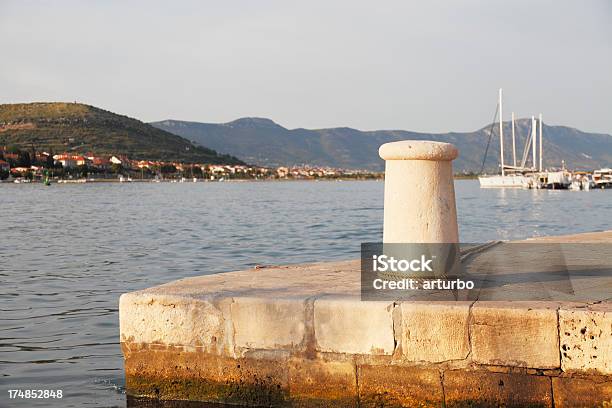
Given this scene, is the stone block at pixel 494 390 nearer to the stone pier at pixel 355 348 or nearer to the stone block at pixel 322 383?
the stone pier at pixel 355 348

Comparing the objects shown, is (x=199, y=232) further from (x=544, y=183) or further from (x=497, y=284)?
(x=544, y=183)

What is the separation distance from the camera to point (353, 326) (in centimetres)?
623

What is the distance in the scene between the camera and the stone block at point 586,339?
5.61 meters

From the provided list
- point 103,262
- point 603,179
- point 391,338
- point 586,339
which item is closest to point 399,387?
point 391,338

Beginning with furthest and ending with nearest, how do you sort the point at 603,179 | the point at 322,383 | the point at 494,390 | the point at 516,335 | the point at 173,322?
1. the point at 603,179
2. the point at 173,322
3. the point at 322,383
4. the point at 494,390
5. the point at 516,335

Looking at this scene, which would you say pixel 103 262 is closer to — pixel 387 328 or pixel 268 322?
pixel 268 322

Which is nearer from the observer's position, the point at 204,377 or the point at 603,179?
the point at 204,377

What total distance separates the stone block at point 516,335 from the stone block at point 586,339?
7 centimetres

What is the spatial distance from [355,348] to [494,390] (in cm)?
110

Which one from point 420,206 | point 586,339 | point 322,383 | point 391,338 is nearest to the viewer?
point 586,339

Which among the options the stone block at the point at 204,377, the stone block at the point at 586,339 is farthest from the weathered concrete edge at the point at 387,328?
the stone block at the point at 204,377

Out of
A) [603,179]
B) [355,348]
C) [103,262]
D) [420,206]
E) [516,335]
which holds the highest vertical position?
[420,206]

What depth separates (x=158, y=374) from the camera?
22.7 feet

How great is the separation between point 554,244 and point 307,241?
61.2ft
